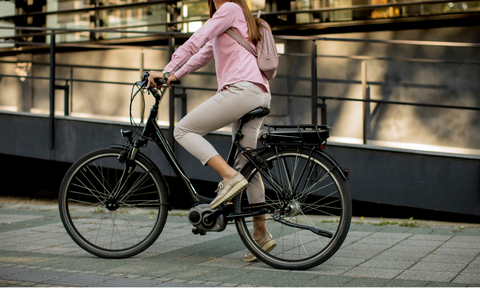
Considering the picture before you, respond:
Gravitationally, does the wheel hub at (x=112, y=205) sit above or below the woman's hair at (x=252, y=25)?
below

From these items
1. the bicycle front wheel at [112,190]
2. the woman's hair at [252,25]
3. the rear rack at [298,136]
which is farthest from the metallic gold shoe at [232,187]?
the woman's hair at [252,25]

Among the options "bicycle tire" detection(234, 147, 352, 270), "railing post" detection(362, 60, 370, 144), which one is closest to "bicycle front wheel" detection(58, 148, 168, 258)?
"bicycle tire" detection(234, 147, 352, 270)

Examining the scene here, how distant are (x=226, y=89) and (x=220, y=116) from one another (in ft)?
0.62

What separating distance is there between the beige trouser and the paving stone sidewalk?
61 centimetres

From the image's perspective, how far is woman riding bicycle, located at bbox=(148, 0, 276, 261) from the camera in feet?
11.6

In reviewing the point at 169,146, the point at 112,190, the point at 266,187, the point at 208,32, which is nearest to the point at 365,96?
Answer: the point at 266,187

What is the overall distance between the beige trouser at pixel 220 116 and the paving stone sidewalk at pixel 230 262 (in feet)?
2.01

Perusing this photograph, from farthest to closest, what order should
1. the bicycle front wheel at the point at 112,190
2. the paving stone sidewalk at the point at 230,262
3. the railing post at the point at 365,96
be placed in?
the railing post at the point at 365,96
the bicycle front wheel at the point at 112,190
the paving stone sidewalk at the point at 230,262

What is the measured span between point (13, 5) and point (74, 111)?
4630 mm

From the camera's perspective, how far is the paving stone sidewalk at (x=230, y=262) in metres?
3.23

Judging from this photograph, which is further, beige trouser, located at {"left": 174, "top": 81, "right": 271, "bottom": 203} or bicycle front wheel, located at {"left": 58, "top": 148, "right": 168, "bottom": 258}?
bicycle front wheel, located at {"left": 58, "top": 148, "right": 168, "bottom": 258}

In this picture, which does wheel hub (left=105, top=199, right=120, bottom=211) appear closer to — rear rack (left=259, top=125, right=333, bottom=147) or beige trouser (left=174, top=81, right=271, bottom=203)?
beige trouser (left=174, top=81, right=271, bottom=203)

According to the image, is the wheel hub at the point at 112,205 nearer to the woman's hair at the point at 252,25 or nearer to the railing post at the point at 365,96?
the woman's hair at the point at 252,25

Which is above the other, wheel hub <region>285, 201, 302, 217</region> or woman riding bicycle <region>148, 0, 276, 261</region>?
woman riding bicycle <region>148, 0, 276, 261</region>
